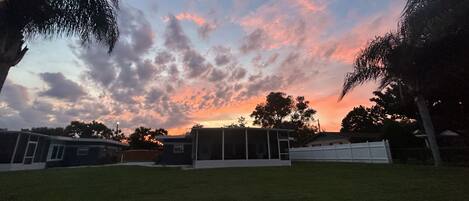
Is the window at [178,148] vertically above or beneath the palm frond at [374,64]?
beneath

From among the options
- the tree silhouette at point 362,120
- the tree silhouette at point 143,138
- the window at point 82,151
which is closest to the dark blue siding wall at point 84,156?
the window at point 82,151

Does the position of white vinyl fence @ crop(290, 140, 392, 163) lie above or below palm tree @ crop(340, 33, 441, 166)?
below

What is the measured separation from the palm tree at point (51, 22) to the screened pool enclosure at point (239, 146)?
15801 millimetres

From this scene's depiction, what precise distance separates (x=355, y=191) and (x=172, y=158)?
956 inches

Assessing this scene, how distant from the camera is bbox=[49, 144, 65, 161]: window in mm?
29781

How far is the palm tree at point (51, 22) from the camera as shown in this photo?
18.4 feet

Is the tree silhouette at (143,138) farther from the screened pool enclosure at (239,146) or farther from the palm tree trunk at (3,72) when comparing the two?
the palm tree trunk at (3,72)

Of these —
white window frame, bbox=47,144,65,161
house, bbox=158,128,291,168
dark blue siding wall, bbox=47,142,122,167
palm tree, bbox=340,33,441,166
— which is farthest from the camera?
dark blue siding wall, bbox=47,142,122,167

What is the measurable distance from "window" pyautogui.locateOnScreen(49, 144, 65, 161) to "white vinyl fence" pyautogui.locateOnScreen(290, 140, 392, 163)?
24.6m

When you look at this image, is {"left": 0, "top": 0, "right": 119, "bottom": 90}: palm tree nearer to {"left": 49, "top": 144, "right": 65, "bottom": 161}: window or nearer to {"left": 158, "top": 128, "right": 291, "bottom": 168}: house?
{"left": 158, "top": 128, "right": 291, "bottom": 168}: house

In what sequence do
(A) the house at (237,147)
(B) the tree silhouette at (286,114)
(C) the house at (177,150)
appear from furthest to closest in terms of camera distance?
(B) the tree silhouette at (286,114), (C) the house at (177,150), (A) the house at (237,147)

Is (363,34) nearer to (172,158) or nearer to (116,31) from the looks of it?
(116,31)

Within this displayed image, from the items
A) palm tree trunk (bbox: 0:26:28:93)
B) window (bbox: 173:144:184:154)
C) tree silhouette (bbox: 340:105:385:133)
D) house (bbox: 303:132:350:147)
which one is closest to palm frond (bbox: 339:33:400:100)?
palm tree trunk (bbox: 0:26:28:93)

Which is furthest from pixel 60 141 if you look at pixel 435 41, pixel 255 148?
pixel 435 41
